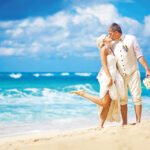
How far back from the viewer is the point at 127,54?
6555mm

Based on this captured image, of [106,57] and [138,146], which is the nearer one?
[138,146]

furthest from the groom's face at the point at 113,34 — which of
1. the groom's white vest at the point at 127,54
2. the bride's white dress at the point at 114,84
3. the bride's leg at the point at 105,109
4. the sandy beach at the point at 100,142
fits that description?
the sandy beach at the point at 100,142

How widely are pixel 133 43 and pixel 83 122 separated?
3554 millimetres

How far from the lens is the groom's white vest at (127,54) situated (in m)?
6.54

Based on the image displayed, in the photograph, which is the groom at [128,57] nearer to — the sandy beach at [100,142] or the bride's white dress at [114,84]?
the bride's white dress at [114,84]

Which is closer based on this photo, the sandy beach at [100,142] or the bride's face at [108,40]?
the sandy beach at [100,142]

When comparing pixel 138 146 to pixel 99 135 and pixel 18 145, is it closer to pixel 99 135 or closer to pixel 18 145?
pixel 99 135

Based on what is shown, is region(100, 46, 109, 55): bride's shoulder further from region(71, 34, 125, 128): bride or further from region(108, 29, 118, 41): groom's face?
region(108, 29, 118, 41): groom's face

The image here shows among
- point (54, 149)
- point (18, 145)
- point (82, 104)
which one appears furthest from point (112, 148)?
point (82, 104)

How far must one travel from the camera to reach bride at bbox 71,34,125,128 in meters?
6.46

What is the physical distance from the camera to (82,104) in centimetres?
1383

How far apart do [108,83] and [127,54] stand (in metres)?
0.44

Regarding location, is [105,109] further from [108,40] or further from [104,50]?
[108,40]

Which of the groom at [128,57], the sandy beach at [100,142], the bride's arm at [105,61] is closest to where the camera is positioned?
the sandy beach at [100,142]
